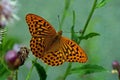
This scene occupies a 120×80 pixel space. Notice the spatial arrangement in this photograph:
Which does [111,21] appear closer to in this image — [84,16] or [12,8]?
[84,16]

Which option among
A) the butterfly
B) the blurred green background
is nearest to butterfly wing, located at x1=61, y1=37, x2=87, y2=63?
the butterfly

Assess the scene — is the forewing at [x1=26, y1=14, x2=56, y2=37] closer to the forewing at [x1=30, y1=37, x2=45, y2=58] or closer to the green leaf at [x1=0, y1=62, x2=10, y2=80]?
the forewing at [x1=30, y1=37, x2=45, y2=58]

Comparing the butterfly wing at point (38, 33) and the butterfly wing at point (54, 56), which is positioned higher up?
the butterfly wing at point (38, 33)

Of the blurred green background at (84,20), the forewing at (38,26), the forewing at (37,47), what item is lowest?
the blurred green background at (84,20)

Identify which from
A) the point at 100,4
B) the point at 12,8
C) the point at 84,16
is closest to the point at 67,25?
the point at 84,16

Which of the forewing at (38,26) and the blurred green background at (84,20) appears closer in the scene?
the forewing at (38,26)

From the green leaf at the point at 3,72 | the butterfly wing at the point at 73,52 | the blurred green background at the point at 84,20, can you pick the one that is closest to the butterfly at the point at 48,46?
the butterfly wing at the point at 73,52

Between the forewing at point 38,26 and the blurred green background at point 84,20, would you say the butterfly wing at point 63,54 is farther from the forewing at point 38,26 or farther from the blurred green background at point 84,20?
the blurred green background at point 84,20

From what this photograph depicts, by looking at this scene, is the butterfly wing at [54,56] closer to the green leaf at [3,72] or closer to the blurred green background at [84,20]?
the green leaf at [3,72]
